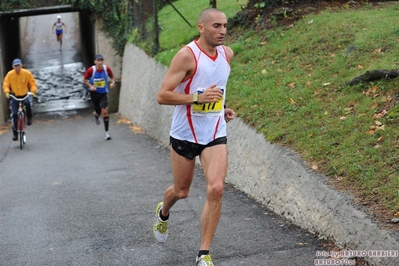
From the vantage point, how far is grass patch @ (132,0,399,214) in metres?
6.89

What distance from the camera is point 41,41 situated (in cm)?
5041

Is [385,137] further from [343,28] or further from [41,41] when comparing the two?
[41,41]

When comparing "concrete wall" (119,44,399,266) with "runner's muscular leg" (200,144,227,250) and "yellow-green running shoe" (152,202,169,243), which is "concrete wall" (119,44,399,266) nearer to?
"runner's muscular leg" (200,144,227,250)

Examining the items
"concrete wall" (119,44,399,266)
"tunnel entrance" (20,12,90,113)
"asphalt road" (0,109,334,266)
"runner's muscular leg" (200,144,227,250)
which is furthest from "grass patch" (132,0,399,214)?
"tunnel entrance" (20,12,90,113)

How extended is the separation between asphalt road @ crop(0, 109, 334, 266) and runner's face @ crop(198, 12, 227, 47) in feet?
6.59

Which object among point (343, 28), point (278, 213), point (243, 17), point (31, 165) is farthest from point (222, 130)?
point (243, 17)

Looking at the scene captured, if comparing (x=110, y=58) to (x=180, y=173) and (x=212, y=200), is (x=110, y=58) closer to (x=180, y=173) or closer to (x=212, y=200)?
(x=180, y=173)

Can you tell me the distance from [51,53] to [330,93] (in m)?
39.7

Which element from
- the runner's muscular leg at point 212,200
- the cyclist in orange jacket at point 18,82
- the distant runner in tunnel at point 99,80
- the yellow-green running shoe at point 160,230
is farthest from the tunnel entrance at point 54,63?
the runner's muscular leg at point 212,200

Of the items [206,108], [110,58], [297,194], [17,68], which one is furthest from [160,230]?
[110,58]

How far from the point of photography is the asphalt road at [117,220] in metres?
6.48

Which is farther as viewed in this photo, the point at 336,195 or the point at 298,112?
the point at 298,112

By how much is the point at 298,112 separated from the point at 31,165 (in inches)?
257

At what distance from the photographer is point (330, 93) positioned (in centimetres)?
925
